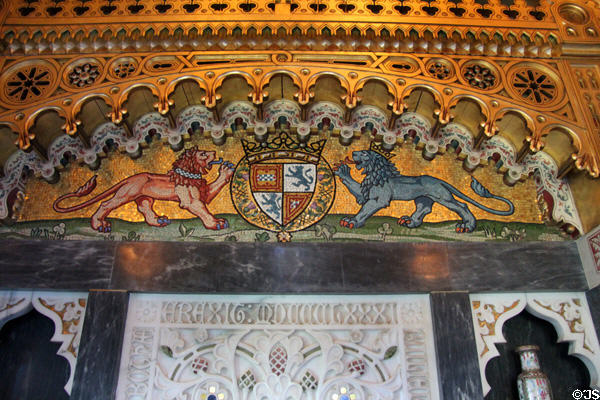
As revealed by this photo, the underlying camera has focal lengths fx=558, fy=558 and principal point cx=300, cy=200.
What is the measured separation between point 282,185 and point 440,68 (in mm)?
1747

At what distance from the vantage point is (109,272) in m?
4.39

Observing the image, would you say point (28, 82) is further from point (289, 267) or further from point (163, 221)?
point (289, 267)

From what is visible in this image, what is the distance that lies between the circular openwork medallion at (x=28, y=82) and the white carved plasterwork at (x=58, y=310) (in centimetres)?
162

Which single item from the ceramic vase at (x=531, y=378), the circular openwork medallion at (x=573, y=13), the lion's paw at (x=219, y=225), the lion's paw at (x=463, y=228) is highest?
the circular openwork medallion at (x=573, y=13)

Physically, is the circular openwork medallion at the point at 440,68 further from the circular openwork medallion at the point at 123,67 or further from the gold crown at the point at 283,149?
the circular openwork medallion at the point at 123,67

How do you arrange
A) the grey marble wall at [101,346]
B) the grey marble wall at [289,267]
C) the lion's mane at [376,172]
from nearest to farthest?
the grey marble wall at [101,346]
the grey marble wall at [289,267]
the lion's mane at [376,172]

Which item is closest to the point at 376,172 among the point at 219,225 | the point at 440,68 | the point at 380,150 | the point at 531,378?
the point at 380,150

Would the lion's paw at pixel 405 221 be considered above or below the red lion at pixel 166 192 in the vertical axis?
below

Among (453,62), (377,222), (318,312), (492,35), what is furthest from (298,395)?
(492,35)

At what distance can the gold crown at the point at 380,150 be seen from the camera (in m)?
5.07

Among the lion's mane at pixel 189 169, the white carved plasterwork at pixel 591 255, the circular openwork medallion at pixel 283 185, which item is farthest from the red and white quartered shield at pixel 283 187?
the white carved plasterwork at pixel 591 255

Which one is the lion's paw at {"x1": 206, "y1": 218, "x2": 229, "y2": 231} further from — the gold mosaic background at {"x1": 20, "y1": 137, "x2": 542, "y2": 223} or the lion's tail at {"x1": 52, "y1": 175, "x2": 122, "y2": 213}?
the lion's tail at {"x1": 52, "y1": 175, "x2": 122, "y2": 213}

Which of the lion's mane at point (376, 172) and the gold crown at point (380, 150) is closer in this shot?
the lion's mane at point (376, 172)

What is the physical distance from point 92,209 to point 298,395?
2337 mm
